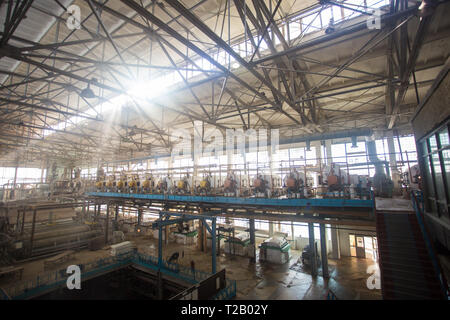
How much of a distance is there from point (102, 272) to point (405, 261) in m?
17.0

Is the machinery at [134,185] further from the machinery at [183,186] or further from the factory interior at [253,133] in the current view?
the machinery at [183,186]

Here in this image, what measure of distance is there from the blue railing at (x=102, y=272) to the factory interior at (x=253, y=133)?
0.33ft

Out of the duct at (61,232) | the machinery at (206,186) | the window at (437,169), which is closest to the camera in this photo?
the window at (437,169)

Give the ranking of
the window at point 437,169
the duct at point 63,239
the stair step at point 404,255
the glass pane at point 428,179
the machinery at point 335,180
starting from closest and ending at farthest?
the window at point 437,169 → the stair step at point 404,255 → the glass pane at point 428,179 → the machinery at point 335,180 → the duct at point 63,239

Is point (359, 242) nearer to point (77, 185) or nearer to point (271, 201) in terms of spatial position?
point (271, 201)

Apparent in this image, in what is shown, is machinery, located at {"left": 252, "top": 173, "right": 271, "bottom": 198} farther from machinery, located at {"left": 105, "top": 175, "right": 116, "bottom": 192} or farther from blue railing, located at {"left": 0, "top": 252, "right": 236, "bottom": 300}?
machinery, located at {"left": 105, "top": 175, "right": 116, "bottom": 192}

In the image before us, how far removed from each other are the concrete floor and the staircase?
24.0ft

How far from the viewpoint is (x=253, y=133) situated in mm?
19016

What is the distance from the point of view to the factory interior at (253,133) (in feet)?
20.7

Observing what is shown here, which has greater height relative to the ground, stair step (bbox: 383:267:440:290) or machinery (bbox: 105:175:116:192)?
machinery (bbox: 105:175:116:192)

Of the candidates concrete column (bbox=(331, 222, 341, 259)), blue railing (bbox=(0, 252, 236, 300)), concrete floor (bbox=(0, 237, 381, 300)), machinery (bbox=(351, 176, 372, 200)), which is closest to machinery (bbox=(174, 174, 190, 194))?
blue railing (bbox=(0, 252, 236, 300))

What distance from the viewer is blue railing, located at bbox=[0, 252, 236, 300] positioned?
10.7 meters

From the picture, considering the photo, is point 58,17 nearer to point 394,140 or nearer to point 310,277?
point 310,277

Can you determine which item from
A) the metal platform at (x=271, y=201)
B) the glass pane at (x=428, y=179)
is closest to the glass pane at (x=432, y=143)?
the glass pane at (x=428, y=179)
